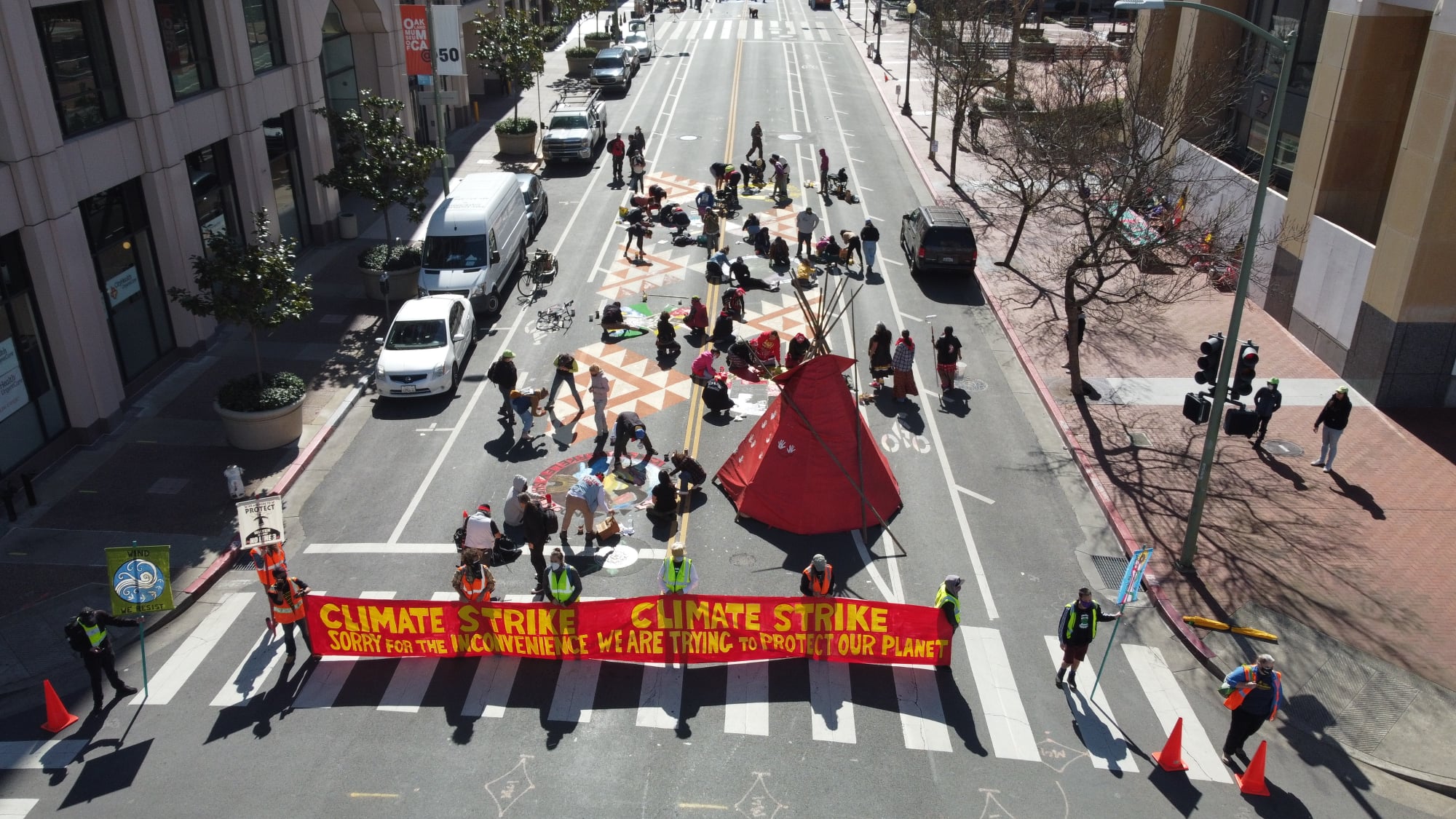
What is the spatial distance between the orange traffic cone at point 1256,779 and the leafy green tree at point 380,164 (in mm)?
24408

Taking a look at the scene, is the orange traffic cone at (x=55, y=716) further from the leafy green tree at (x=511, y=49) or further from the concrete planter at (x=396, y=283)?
the leafy green tree at (x=511, y=49)

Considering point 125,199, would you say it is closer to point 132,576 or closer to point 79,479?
point 79,479

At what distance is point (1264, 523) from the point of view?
19.8m

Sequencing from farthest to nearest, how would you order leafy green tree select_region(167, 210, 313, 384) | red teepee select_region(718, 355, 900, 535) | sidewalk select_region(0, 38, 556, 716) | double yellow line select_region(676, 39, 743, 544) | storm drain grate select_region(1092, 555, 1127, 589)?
1. leafy green tree select_region(167, 210, 313, 384)
2. double yellow line select_region(676, 39, 743, 544)
3. red teepee select_region(718, 355, 900, 535)
4. storm drain grate select_region(1092, 555, 1127, 589)
5. sidewalk select_region(0, 38, 556, 716)

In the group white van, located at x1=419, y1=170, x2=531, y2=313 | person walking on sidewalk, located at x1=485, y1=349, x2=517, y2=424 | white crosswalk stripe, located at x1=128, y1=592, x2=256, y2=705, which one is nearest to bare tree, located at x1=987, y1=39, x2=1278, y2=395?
person walking on sidewalk, located at x1=485, y1=349, x2=517, y2=424

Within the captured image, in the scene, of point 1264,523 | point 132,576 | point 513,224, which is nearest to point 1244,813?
point 1264,523

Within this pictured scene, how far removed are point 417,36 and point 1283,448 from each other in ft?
95.2

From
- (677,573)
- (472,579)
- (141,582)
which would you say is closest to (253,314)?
(141,582)

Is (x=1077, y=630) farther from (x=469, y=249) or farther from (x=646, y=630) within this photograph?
(x=469, y=249)

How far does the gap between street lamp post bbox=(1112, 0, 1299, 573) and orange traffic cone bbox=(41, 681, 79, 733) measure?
17.6 m

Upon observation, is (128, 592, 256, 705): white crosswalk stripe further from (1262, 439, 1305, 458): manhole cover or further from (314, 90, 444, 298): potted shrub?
(1262, 439, 1305, 458): manhole cover

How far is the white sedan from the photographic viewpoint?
23891 millimetres

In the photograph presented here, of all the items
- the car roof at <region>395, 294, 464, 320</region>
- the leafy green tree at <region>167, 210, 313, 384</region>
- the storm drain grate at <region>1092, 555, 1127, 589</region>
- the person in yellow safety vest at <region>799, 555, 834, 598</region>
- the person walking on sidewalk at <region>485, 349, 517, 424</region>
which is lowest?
the storm drain grate at <region>1092, 555, 1127, 589</region>

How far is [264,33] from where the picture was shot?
30891 millimetres
